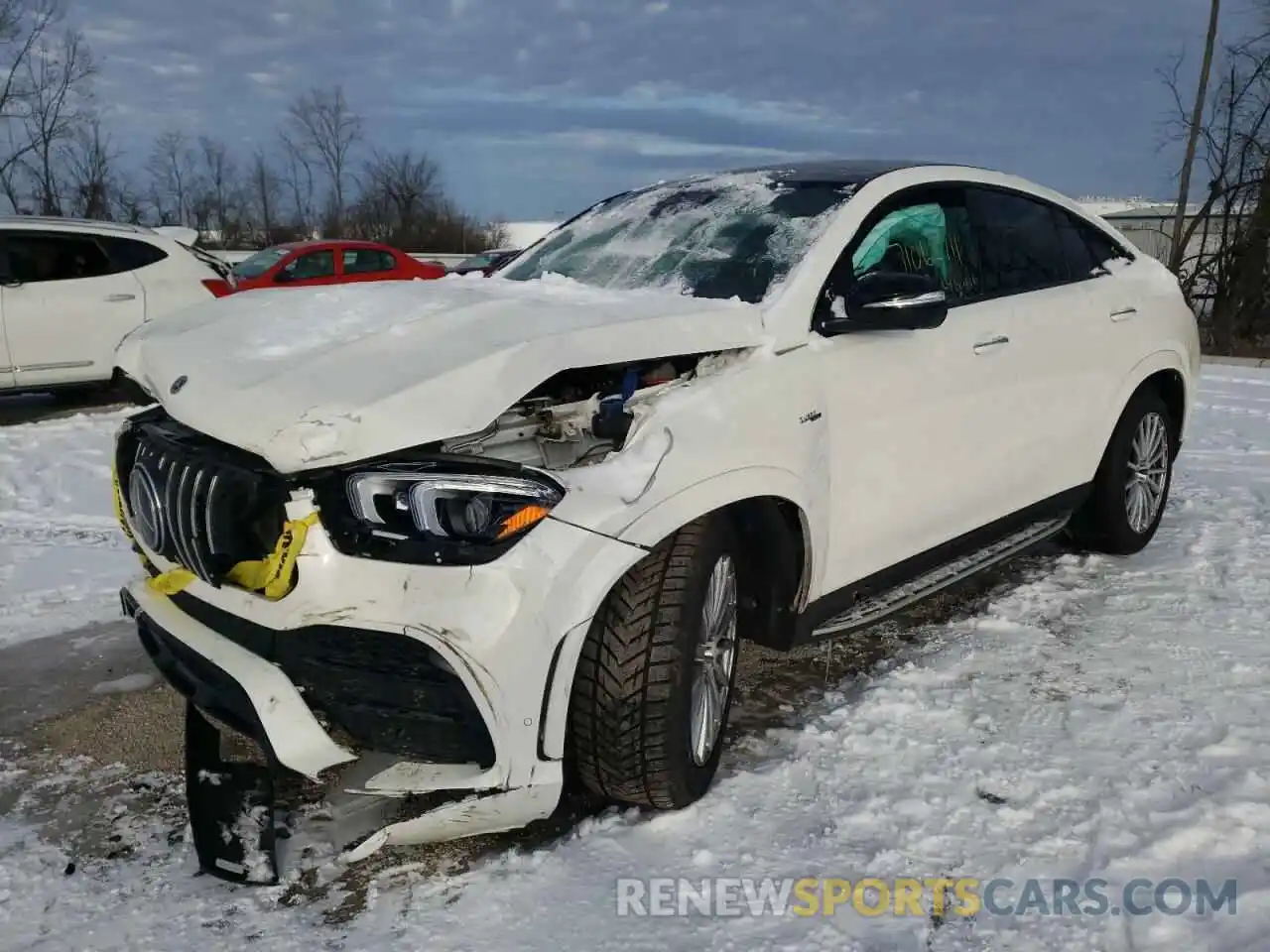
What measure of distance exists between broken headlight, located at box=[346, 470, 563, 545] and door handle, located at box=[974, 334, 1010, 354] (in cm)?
196

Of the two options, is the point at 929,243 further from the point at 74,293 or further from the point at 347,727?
the point at 74,293

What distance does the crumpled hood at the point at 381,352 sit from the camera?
2.14 m

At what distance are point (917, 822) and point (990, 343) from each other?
174cm

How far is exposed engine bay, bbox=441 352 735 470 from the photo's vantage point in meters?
2.48

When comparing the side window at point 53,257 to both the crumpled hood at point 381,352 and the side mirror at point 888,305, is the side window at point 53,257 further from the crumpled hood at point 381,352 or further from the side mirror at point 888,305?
the side mirror at point 888,305

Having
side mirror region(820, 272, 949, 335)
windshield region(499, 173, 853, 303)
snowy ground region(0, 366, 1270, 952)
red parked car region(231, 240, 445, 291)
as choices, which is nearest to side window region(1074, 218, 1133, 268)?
snowy ground region(0, 366, 1270, 952)

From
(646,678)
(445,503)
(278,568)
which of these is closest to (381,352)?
(445,503)

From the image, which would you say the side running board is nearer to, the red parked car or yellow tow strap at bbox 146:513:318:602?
yellow tow strap at bbox 146:513:318:602

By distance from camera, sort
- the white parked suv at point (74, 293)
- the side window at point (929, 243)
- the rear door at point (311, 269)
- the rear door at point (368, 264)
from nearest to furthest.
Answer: the side window at point (929, 243)
the white parked suv at point (74, 293)
the rear door at point (311, 269)
the rear door at point (368, 264)

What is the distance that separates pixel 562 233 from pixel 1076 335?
208 cm

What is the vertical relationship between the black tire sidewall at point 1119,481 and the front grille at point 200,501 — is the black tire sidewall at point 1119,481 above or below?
below

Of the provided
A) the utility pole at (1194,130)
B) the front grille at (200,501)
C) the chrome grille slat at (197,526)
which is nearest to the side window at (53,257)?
the front grille at (200,501)

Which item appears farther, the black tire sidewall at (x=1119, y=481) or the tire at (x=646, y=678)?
the black tire sidewall at (x=1119, y=481)

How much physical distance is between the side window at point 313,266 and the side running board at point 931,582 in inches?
448
